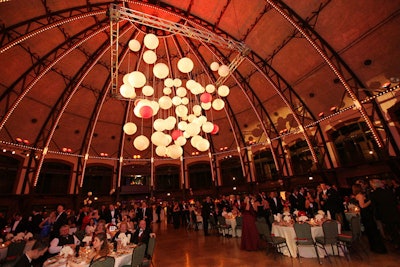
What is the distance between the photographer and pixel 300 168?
15.3 m

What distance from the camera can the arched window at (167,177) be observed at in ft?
67.3

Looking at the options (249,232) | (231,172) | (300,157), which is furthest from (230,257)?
(231,172)

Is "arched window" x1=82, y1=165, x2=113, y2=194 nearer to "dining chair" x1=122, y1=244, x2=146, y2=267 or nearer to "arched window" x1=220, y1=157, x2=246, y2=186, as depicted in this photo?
"arched window" x1=220, y1=157, x2=246, y2=186

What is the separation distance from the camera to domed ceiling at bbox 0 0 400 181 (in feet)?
29.4

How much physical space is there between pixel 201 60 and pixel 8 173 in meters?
15.0

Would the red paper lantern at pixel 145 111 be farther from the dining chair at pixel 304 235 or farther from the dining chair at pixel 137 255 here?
the dining chair at pixel 304 235

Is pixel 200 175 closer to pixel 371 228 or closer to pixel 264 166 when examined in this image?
pixel 264 166

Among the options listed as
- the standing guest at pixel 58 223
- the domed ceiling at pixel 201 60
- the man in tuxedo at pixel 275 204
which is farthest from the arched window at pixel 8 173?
the man in tuxedo at pixel 275 204

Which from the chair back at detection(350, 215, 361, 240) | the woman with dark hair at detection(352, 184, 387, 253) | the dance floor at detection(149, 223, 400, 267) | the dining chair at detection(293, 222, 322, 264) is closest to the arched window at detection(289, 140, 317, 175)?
the dance floor at detection(149, 223, 400, 267)

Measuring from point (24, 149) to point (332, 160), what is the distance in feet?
68.6

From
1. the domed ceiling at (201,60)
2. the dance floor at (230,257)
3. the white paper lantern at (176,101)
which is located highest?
the domed ceiling at (201,60)

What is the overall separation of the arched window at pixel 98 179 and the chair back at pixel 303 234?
16.9m

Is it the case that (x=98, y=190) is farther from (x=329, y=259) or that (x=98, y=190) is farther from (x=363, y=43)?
(x=363, y=43)

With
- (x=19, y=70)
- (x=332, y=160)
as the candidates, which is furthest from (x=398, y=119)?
(x=19, y=70)
